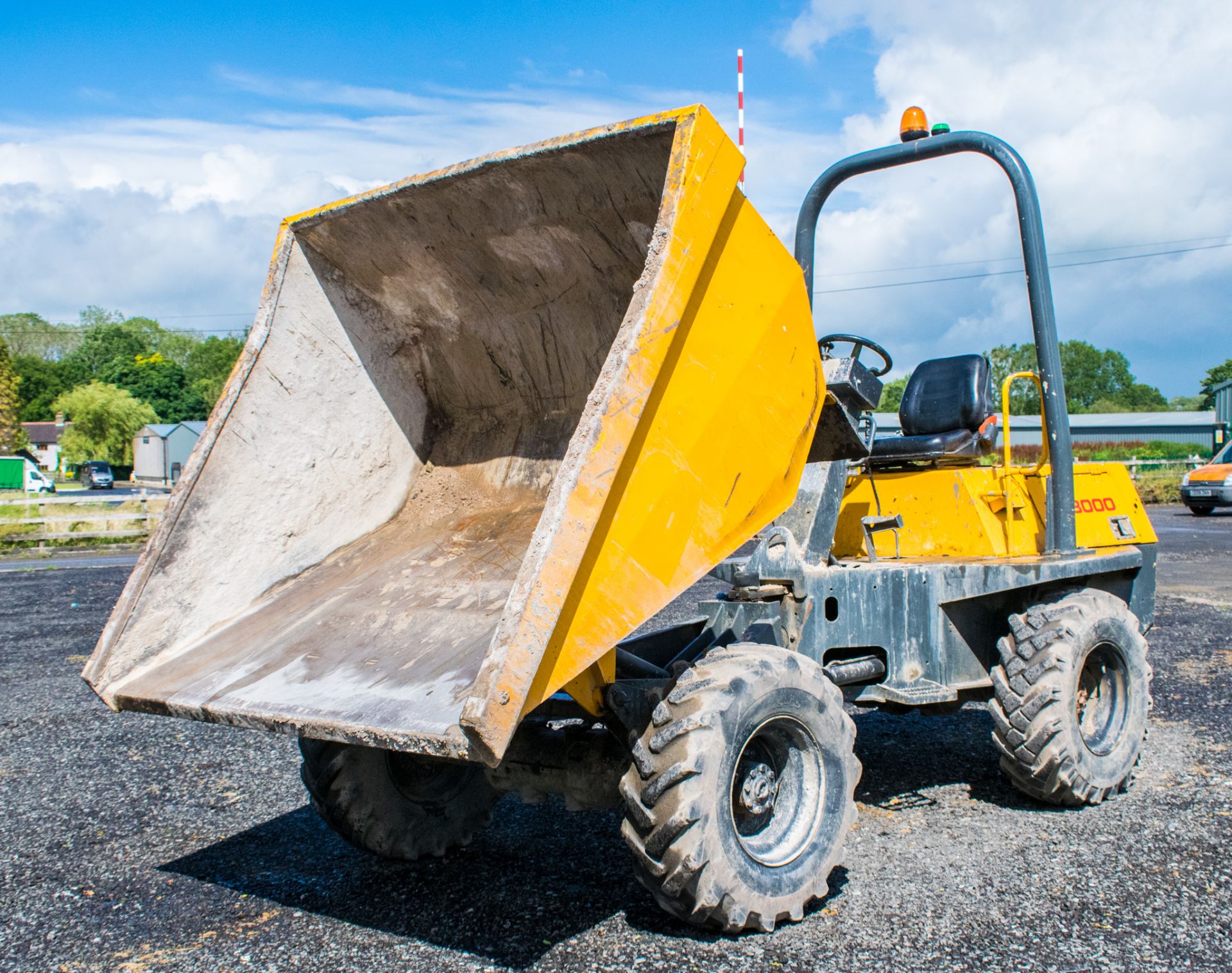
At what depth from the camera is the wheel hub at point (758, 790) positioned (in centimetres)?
334

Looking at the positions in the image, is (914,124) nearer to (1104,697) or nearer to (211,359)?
(1104,697)

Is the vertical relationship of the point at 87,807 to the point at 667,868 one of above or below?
below

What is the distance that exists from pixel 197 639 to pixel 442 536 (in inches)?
41.0

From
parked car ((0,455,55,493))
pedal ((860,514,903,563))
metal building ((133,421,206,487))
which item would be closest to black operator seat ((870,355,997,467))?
pedal ((860,514,903,563))

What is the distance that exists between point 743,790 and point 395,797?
1.41 m

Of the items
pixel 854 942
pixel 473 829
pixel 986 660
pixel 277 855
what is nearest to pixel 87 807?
pixel 277 855

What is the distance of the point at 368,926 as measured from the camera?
138 inches

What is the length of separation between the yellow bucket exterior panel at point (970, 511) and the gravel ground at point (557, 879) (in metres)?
1.12

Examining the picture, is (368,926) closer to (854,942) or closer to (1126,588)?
(854,942)

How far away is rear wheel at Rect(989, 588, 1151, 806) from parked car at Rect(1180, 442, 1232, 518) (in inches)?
794

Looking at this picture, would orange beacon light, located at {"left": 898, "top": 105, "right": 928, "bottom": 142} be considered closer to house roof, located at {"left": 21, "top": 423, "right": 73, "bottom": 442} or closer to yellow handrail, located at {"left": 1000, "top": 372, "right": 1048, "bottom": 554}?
yellow handrail, located at {"left": 1000, "top": 372, "right": 1048, "bottom": 554}

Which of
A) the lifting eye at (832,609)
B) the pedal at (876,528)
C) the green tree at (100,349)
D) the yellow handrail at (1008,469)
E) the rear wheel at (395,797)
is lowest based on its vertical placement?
the rear wheel at (395,797)

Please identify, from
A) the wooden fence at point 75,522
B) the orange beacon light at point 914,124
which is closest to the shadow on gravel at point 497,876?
the orange beacon light at point 914,124

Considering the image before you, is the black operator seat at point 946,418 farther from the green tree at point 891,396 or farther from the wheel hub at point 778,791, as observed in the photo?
the green tree at point 891,396
